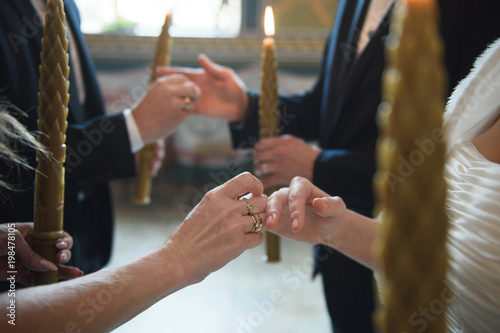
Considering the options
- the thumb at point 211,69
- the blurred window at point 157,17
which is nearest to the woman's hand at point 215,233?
the thumb at point 211,69

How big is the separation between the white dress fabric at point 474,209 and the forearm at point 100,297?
17.7 inches

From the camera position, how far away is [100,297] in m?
0.58

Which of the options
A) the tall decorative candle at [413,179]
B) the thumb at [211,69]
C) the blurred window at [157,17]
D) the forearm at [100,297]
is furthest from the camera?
the blurred window at [157,17]

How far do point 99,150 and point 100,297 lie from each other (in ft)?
2.20

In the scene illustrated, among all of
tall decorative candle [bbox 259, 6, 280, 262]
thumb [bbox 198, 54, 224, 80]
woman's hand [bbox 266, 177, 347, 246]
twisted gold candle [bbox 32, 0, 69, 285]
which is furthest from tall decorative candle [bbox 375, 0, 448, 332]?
thumb [bbox 198, 54, 224, 80]

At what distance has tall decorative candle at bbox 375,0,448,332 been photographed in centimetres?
28

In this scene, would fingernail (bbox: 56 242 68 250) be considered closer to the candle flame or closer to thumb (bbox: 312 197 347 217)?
thumb (bbox: 312 197 347 217)

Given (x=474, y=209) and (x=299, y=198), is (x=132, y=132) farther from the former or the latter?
(x=474, y=209)

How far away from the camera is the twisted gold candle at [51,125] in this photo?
0.56m

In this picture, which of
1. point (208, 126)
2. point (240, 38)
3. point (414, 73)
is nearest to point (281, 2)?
point (240, 38)

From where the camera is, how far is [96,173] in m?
1.19

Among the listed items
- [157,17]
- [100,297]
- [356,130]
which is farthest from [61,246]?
[157,17]

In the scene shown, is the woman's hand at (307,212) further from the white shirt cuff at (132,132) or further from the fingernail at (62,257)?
the white shirt cuff at (132,132)

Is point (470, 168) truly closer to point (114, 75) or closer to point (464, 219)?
point (464, 219)
